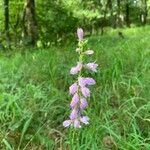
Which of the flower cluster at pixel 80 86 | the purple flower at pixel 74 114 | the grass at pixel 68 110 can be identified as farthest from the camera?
the grass at pixel 68 110

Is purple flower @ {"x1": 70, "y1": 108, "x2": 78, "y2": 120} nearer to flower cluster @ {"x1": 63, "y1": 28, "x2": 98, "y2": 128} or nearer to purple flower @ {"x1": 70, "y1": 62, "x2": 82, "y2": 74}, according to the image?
flower cluster @ {"x1": 63, "y1": 28, "x2": 98, "y2": 128}

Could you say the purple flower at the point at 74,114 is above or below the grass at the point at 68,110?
above

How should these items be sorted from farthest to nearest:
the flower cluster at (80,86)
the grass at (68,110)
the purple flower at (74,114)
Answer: the grass at (68,110) < the purple flower at (74,114) < the flower cluster at (80,86)

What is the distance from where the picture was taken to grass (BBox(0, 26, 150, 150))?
3754mm

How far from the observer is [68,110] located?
4.55 m

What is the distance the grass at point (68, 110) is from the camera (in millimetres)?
3754

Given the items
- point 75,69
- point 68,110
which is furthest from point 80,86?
point 68,110

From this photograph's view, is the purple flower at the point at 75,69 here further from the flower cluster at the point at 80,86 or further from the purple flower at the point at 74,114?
the purple flower at the point at 74,114

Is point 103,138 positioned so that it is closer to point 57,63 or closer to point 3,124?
point 3,124

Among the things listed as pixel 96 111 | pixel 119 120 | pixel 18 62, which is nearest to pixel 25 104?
pixel 96 111

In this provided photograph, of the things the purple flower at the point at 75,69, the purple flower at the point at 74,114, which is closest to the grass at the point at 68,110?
the purple flower at the point at 74,114

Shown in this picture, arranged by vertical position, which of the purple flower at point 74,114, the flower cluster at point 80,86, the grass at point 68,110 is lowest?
the grass at point 68,110

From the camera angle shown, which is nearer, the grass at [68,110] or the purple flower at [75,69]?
the purple flower at [75,69]

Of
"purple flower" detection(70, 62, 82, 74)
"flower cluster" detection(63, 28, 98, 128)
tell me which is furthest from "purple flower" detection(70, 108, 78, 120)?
"purple flower" detection(70, 62, 82, 74)
